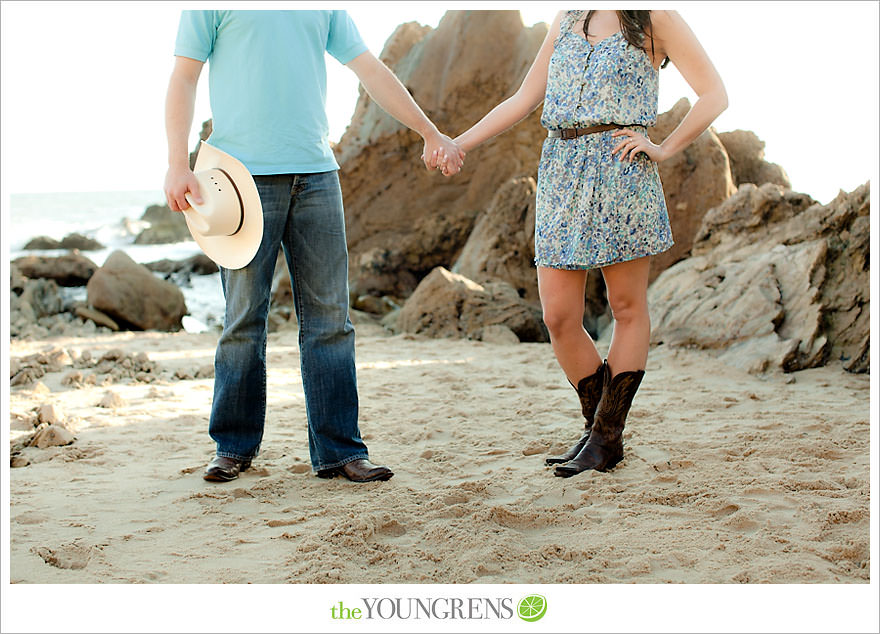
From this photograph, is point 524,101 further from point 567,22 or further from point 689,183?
point 689,183

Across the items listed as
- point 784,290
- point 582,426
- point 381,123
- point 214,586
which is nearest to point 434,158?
point 582,426

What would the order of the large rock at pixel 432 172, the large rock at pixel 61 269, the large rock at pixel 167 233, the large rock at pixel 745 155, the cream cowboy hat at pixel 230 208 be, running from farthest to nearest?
the large rock at pixel 167 233 → the large rock at pixel 61 269 → the large rock at pixel 432 172 → the large rock at pixel 745 155 → the cream cowboy hat at pixel 230 208

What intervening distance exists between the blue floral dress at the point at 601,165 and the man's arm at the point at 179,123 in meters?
1.27

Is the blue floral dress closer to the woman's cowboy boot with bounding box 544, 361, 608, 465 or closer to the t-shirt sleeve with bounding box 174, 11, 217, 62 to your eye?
the woman's cowboy boot with bounding box 544, 361, 608, 465

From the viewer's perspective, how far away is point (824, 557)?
219 centimetres

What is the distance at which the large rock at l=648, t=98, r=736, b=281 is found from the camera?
770cm

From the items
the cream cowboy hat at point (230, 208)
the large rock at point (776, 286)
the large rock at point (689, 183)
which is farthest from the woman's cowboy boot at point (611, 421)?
the large rock at point (689, 183)

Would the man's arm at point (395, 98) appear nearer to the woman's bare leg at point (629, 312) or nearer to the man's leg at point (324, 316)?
the man's leg at point (324, 316)

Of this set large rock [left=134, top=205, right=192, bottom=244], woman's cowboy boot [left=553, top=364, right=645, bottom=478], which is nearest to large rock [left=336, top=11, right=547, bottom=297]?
woman's cowboy boot [left=553, top=364, right=645, bottom=478]

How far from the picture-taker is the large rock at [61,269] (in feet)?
39.9

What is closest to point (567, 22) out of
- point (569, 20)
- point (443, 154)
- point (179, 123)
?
point (569, 20)

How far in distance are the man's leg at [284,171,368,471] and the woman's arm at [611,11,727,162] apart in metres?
1.06

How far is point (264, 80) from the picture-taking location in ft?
9.41

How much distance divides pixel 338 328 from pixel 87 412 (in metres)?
2.01
